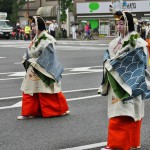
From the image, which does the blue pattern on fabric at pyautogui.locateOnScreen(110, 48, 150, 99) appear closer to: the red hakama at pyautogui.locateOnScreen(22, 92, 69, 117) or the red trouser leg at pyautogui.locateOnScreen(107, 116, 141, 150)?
the red trouser leg at pyautogui.locateOnScreen(107, 116, 141, 150)

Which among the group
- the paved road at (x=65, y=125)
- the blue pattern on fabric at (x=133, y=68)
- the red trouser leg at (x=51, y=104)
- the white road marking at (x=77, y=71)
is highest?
the blue pattern on fabric at (x=133, y=68)

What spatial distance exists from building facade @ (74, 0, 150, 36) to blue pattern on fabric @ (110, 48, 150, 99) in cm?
4196

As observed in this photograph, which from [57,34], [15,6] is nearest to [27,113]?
[57,34]

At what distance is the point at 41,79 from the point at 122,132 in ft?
8.77

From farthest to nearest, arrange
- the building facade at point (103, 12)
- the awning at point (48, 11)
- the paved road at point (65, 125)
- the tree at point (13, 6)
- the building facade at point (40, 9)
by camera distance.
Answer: the tree at point (13, 6) → the building facade at point (40, 9) → the awning at point (48, 11) → the building facade at point (103, 12) → the paved road at point (65, 125)

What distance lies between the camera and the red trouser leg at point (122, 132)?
18.1 feet

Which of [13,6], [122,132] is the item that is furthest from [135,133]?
[13,6]

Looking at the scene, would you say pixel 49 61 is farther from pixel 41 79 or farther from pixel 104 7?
pixel 104 7

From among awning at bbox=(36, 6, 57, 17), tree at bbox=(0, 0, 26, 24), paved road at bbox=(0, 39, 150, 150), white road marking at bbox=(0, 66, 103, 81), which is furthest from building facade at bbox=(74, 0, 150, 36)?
paved road at bbox=(0, 39, 150, 150)

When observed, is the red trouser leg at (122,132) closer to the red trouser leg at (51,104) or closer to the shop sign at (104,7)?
the red trouser leg at (51,104)

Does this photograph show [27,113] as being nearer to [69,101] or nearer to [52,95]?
[52,95]

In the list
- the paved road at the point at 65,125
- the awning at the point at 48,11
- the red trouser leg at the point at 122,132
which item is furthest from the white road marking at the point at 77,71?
the awning at the point at 48,11

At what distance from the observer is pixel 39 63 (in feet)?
25.6

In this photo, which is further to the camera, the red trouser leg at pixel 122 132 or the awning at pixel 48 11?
the awning at pixel 48 11
